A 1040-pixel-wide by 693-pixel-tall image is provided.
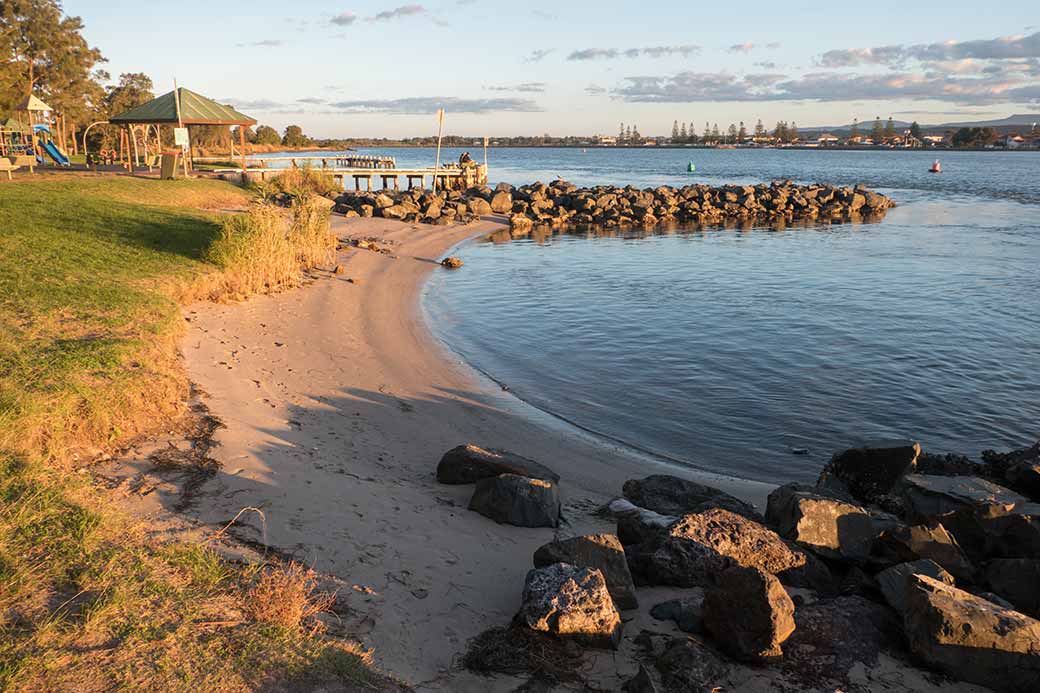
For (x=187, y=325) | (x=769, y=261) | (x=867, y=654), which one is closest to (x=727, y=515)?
(x=867, y=654)

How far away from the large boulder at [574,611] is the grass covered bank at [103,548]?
51.1 inches

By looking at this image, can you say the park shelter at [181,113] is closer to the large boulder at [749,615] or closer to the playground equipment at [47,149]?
the playground equipment at [47,149]

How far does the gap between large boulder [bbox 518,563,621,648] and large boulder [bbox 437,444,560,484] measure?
2901 mm

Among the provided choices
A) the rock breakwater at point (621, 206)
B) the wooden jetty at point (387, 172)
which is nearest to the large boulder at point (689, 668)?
the rock breakwater at point (621, 206)

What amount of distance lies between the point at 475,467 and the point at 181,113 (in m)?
36.5

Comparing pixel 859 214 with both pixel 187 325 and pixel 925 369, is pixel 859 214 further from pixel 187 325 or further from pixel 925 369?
pixel 187 325

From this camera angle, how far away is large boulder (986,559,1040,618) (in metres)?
6.40

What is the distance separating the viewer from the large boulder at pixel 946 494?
25.7 feet

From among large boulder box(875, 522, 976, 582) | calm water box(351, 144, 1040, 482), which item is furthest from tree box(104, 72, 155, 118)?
large boulder box(875, 522, 976, 582)

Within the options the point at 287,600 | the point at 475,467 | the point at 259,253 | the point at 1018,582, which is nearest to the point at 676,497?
the point at 475,467

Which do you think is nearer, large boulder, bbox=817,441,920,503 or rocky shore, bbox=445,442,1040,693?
rocky shore, bbox=445,442,1040,693

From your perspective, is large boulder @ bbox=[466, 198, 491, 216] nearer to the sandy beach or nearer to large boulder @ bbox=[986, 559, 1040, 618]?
the sandy beach

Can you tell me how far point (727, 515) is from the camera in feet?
23.0

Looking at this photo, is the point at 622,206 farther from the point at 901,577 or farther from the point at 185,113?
the point at 901,577
